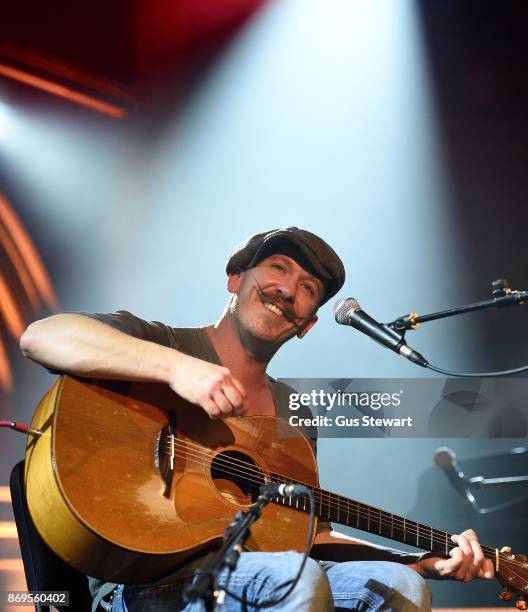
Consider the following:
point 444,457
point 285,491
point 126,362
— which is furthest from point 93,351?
point 444,457

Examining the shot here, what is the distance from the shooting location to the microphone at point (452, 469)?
3154mm

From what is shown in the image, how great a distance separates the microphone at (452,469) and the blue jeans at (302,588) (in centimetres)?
84

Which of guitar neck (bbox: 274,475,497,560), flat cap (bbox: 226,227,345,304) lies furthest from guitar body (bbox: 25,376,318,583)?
flat cap (bbox: 226,227,345,304)

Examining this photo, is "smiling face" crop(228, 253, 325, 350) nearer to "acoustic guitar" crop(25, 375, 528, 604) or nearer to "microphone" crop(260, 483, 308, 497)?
"acoustic guitar" crop(25, 375, 528, 604)

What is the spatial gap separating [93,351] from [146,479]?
413 millimetres

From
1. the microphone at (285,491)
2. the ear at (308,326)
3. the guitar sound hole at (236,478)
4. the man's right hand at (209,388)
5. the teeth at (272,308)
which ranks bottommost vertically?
the guitar sound hole at (236,478)

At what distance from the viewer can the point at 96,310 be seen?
3176 mm

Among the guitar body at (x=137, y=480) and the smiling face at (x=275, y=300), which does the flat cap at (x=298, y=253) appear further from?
the guitar body at (x=137, y=480)

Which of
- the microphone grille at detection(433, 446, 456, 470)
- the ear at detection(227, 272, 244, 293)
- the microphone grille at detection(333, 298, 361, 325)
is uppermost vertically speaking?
the ear at detection(227, 272, 244, 293)

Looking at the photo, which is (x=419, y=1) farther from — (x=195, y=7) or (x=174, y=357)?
(x=174, y=357)

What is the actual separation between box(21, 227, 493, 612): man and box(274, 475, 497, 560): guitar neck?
0.06 m

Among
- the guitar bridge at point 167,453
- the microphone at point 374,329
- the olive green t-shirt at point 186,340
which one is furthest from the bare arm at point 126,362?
the microphone at point 374,329

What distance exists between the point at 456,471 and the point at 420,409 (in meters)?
0.30

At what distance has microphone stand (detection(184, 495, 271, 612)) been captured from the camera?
164 centimetres
